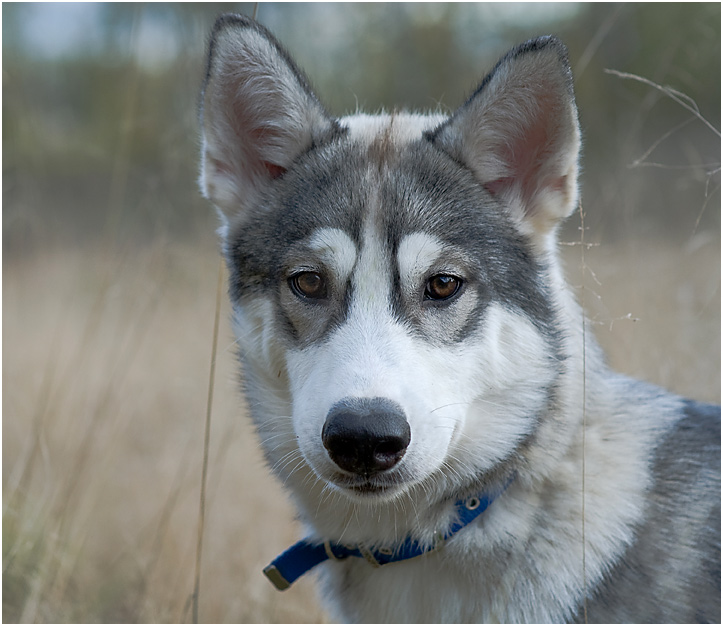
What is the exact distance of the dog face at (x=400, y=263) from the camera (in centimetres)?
214

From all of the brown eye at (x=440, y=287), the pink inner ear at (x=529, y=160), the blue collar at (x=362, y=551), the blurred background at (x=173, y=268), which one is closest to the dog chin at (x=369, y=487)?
the blue collar at (x=362, y=551)

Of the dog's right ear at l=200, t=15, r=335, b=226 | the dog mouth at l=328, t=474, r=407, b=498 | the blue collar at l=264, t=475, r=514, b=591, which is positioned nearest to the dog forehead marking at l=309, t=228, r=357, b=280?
the dog's right ear at l=200, t=15, r=335, b=226

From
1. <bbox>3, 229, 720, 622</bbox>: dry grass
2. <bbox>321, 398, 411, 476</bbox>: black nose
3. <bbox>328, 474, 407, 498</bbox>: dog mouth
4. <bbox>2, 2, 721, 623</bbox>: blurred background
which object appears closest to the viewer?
<bbox>321, 398, 411, 476</bbox>: black nose

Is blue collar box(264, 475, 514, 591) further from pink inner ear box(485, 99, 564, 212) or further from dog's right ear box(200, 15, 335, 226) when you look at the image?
→ dog's right ear box(200, 15, 335, 226)

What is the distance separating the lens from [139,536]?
13.9 feet

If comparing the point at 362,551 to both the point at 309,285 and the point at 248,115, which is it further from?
the point at 248,115

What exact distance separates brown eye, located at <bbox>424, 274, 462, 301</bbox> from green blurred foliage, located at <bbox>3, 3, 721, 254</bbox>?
167 cm

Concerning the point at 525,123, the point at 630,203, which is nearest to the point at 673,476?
the point at 525,123

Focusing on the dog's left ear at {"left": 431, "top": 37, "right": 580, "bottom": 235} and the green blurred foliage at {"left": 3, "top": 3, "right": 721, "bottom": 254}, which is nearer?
the dog's left ear at {"left": 431, "top": 37, "right": 580, "bottom": 235}

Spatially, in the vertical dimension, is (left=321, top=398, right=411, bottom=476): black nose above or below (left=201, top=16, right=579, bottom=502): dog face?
below

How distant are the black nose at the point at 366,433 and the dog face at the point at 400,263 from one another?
0.5 inches

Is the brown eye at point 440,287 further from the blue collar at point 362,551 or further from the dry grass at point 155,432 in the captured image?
the blue collar at point 362,551

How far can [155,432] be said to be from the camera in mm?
5730

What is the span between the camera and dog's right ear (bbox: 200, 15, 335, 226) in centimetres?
252
